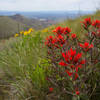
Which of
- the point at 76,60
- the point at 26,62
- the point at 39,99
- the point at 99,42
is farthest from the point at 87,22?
the point at 26,62

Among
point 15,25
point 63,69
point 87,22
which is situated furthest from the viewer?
point 15,25

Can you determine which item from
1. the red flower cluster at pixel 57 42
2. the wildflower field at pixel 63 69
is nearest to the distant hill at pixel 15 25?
the wildflower field at pixel 63 69

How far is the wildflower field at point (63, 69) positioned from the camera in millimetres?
836

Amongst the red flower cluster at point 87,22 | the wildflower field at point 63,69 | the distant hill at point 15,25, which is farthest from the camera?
the distant hill at point 15,25

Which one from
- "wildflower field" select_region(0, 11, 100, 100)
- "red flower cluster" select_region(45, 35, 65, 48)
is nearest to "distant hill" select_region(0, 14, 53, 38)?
"wildflower field" select_region(0, 11, 100, 100)

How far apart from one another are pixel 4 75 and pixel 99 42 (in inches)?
60.7

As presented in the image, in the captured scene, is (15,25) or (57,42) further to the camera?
(15,25)

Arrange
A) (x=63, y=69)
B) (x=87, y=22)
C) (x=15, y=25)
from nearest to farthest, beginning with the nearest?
1. (x=63, y=69)
2. (x=87, y=22)
3. (x=15, y=25)

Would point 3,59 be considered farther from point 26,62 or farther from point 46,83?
point 46,83

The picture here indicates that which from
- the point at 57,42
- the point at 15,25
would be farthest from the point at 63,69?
the point at 15,25

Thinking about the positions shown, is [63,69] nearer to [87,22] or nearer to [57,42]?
A: [57,42]

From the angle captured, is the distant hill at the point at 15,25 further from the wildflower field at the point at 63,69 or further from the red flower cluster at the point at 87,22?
the red flower cluster at the point at 87,22

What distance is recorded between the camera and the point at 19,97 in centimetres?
135

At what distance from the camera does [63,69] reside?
0.94 meters
